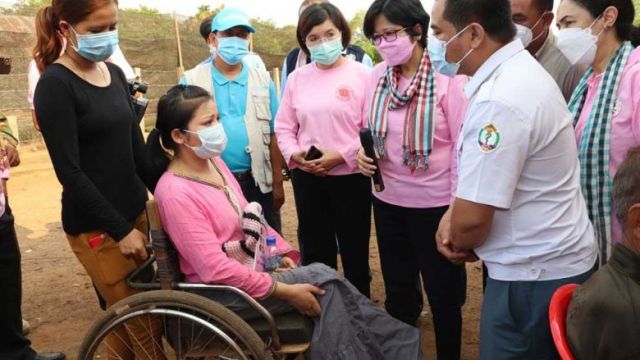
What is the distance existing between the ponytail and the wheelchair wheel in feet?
3.43

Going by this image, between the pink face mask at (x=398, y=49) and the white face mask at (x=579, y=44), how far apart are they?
2.08ft

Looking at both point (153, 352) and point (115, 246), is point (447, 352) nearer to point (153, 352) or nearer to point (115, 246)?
point (153, 352)

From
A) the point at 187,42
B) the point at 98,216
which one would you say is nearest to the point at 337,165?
the point at 98,216

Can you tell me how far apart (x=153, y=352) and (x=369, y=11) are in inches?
70.7

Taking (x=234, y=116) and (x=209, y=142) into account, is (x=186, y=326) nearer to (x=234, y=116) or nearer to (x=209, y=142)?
(x=209, y=142)

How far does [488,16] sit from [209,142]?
1.22 m

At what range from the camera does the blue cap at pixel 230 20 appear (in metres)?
3.25

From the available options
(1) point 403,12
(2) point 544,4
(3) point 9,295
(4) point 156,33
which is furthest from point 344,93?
(4) point 156,33

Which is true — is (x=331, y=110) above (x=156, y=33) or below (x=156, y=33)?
above

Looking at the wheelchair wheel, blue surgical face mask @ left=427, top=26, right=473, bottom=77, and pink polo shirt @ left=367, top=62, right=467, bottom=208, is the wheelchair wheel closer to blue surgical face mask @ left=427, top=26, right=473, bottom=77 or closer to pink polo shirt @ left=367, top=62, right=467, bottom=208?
pink polo shirt @ left=367, top=62, right=467, bottom=208

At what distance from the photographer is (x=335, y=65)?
3055 mm

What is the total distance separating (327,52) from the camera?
2967 mm

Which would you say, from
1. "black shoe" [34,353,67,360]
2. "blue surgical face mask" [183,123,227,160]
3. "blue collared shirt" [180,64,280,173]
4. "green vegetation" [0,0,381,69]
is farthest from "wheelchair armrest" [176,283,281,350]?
"green vegetation" [0,0,381,69]

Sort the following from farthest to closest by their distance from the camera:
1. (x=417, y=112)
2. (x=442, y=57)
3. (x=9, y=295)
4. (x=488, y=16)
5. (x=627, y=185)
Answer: (x=9, y=295) → (x=417, y=112) → (x=442, y=57) → (x=488, y=16) → (x=627, y=185)
